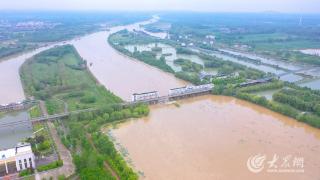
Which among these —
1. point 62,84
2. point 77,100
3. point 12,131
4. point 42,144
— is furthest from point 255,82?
point 12,131

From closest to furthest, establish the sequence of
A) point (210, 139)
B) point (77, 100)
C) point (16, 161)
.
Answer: point (16, 161) → point (210, 139) → point (77, 100)

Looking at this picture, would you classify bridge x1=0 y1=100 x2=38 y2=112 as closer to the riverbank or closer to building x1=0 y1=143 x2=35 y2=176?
the riverbank

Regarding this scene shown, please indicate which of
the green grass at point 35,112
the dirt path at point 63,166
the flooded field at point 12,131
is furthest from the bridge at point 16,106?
the dirt path at point 63,166

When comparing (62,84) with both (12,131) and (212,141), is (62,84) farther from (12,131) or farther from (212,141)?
(212,141)

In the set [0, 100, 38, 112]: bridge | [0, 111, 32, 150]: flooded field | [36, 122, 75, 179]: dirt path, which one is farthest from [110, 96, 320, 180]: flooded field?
[0, 100, 38, 112]: bridge

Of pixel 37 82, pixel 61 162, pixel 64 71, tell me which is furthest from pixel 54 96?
pixel 61 162

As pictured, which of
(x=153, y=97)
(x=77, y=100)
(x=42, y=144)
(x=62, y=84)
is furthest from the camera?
(x=62, y=84)

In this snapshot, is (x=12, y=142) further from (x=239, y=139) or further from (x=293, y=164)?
(x=293, y=164)

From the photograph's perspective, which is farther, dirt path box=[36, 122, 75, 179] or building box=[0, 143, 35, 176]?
building box=[0, 143, 35, 176]

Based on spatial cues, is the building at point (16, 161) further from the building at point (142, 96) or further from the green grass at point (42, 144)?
the building at point (142, 96)
